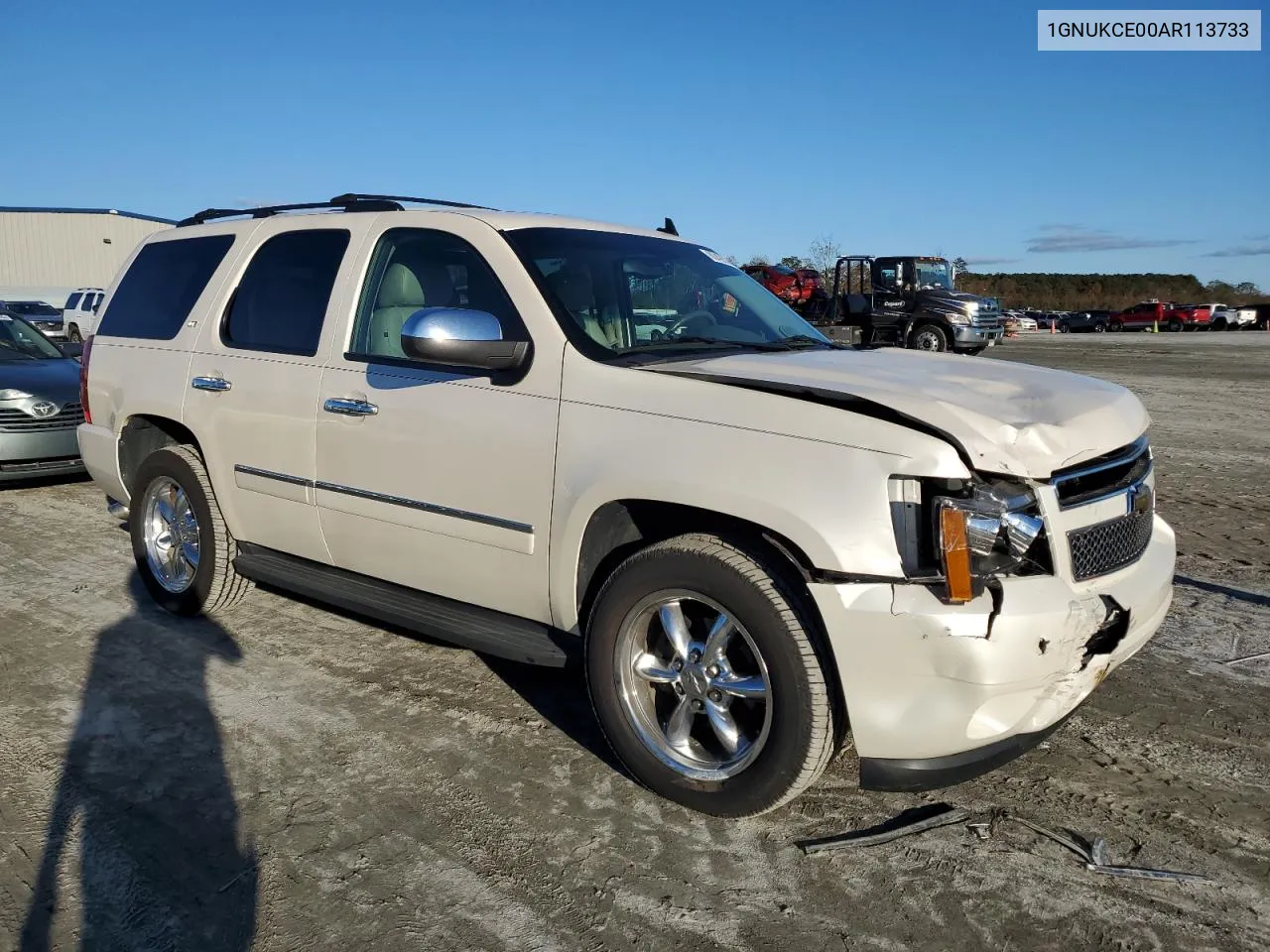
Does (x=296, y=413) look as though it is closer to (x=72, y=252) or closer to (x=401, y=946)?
(x=401, y=946)

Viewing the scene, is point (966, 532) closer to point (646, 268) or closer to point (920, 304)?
point (646, 268)

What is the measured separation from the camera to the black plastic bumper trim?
2.87 metres

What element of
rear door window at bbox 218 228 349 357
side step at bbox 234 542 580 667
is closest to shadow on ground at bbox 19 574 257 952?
side step at bbox 234 542 580 667

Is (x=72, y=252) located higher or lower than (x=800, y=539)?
higher

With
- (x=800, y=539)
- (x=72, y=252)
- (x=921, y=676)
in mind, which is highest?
(x=72, y=252)

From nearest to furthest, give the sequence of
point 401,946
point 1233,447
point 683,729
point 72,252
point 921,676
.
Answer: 1. point 401,946
2. point 921,676
3. point 683,729
4. point 1233,447
5. point 72,252

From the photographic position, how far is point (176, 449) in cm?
505

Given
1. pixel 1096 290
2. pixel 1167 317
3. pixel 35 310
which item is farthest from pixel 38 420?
pixel 1096 290

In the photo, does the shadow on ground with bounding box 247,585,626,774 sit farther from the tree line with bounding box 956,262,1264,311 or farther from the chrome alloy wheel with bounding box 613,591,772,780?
the tree line with bounding box 956,262,1264,311

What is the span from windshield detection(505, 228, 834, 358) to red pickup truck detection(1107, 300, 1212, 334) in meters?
62.7

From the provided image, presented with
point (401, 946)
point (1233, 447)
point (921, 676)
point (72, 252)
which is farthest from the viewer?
point (72, 252)

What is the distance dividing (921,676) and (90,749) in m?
2.89

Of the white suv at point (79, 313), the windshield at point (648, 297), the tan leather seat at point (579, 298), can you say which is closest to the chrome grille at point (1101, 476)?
the windshield at point (648, 297)

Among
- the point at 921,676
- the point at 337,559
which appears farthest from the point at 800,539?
the point at 337,559
